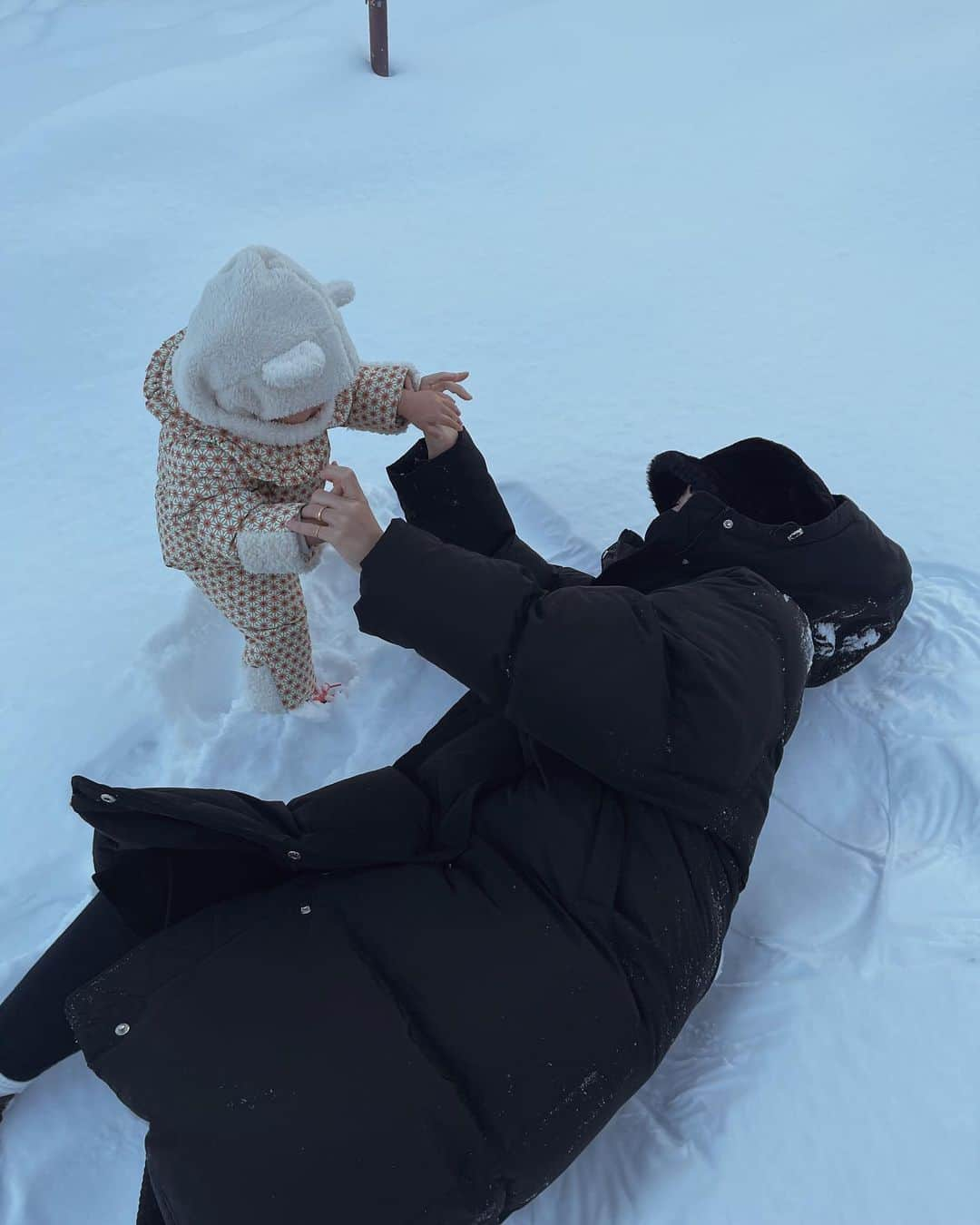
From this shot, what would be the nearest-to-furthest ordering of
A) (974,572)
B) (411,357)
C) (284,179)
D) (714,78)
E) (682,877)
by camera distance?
(682,877), (974,572), (411,357), (284,179), (714,78)

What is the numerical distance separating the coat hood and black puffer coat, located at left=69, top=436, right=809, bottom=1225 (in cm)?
14

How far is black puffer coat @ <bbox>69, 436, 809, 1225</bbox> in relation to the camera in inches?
39.6

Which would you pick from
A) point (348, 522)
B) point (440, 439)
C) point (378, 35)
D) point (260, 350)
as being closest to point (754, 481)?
point (440, 439)

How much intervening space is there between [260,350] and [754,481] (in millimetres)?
892

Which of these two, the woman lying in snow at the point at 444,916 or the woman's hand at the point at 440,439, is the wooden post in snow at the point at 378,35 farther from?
the woman lying in snow at the point at 444,916

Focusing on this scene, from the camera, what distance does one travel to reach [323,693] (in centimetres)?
183

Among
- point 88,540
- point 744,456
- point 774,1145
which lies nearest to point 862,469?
point 744,456

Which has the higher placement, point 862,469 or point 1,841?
point 862,469

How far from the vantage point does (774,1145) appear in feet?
4.01

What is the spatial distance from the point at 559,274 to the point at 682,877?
2261mm

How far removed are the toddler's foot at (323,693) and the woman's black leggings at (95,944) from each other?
0.56 metres

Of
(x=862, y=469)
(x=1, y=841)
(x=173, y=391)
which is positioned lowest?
(x=1, y=841)

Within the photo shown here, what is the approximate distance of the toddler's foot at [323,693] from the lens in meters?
1.81

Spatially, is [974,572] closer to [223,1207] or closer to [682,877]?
[682,877]
